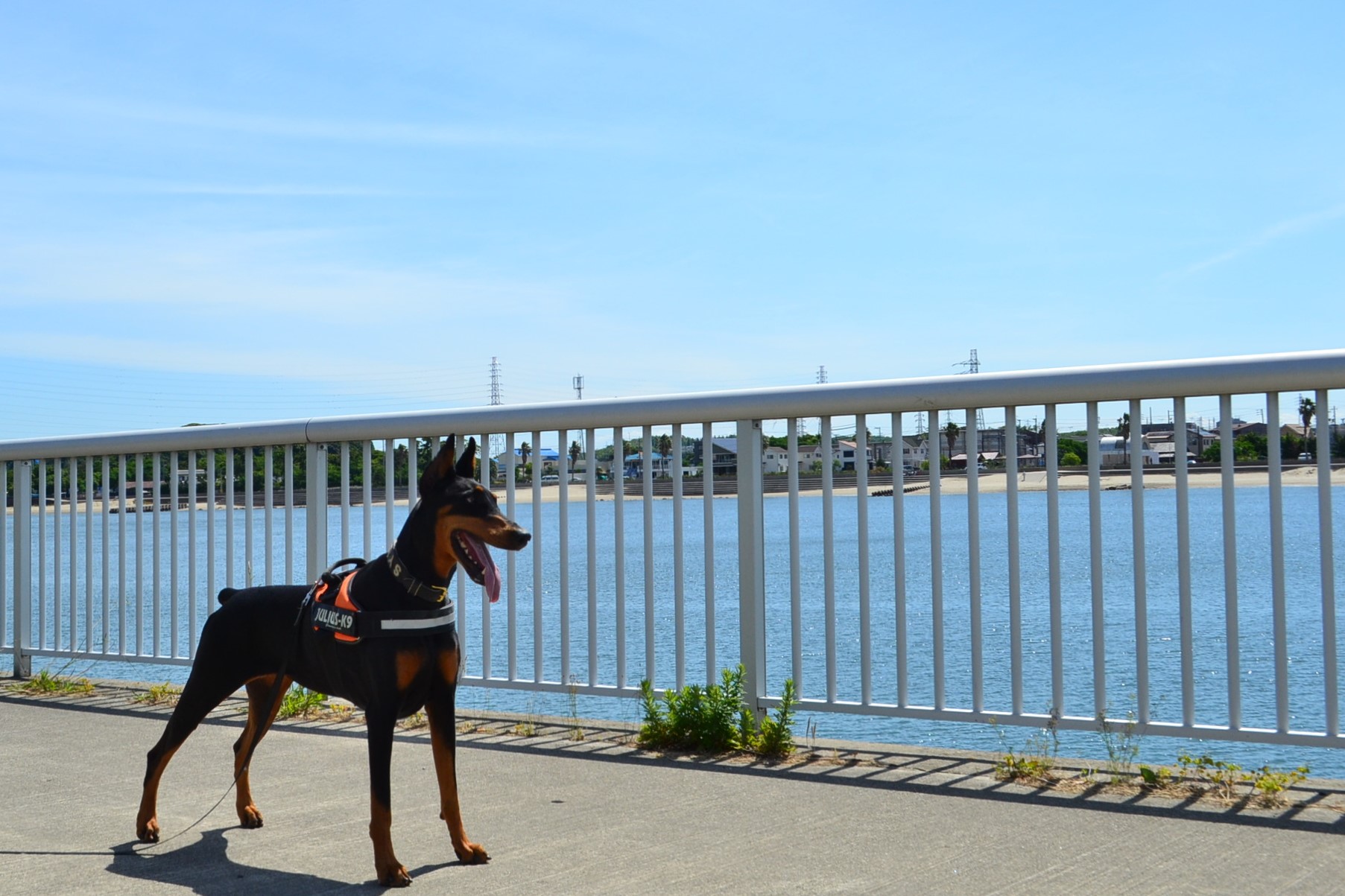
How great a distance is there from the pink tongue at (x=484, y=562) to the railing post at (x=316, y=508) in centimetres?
344

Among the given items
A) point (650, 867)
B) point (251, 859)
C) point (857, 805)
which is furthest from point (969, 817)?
point (251, 859)

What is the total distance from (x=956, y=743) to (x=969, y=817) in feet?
6.61

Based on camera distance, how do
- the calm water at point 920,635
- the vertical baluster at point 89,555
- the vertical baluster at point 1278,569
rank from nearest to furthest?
the vertical baluster at point 1278,569
the calm water at point 920,635
the vertical baluster at point 89,555

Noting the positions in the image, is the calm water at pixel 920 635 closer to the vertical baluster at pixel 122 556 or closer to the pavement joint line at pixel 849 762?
the vertical baluster at pixel 122 556

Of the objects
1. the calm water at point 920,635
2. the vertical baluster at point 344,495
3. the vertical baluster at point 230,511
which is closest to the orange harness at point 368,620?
the calm water at point 920,635

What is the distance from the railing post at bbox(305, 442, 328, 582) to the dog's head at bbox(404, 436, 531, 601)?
10.9 feet

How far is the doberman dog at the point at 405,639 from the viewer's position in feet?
14.1

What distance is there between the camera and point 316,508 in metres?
7.68

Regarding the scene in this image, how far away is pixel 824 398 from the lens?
606cm

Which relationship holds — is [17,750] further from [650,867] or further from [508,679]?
[650,867]

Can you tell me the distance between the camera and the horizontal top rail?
16.9 ft

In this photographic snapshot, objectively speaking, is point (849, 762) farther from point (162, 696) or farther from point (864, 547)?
point (162, 696)

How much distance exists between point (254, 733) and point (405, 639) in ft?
2.96

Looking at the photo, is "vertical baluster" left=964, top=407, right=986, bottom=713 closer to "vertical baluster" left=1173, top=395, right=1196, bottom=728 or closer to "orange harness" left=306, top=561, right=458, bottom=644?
"vertical baluster" left=1173, top=395, right=1196, bottom=728
